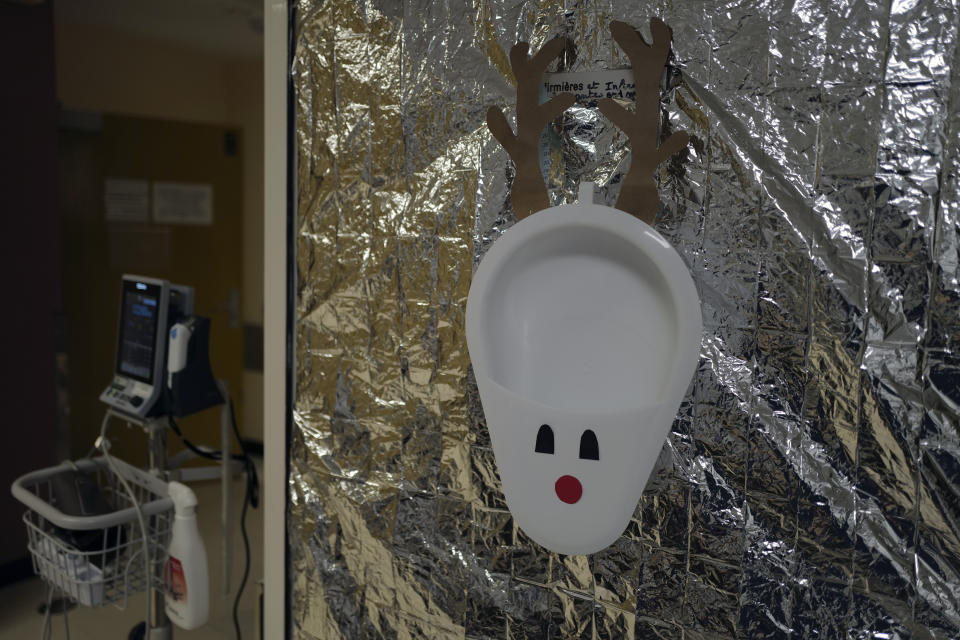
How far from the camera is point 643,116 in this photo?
0.99 m

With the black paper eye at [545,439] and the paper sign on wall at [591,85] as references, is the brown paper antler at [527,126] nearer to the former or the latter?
the paper sign on wall at [591,85]

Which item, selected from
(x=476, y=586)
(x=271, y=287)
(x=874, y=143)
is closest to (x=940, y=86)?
(x=874, y=143)

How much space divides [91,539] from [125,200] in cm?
235

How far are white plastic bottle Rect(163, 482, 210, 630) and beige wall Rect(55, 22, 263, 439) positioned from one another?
248 cm

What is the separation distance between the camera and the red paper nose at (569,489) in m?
0.96

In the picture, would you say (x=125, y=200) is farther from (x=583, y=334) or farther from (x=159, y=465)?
(x=583, y=334)

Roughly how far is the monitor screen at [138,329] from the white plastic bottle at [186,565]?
0.29 m

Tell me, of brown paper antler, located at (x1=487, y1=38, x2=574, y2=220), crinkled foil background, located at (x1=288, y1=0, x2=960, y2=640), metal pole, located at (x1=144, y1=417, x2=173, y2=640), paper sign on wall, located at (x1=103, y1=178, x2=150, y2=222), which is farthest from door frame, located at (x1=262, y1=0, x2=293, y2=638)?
paper sign on wall, located at (x1=103, y1=178, x2=150, y2=222)

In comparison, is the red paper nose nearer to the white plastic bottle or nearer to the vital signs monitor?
the white plastic bottle

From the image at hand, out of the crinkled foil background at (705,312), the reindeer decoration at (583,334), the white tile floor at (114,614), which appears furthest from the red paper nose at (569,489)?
the white tile floor at (114,614)

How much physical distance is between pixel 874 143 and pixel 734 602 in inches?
25.8

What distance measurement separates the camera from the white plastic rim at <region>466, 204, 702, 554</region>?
0.94 metres

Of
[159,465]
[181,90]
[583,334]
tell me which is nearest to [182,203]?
[181,90]

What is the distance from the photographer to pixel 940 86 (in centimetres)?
86
